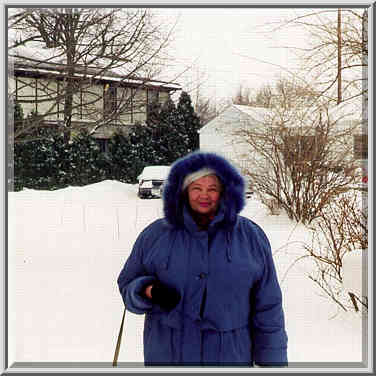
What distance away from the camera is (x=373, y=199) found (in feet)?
5.98

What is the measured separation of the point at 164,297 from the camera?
61.3 inches

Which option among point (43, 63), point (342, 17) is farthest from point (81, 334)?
point (342, 17)

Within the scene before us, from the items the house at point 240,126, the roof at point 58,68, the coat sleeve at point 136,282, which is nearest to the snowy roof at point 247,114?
the house at point 240,126

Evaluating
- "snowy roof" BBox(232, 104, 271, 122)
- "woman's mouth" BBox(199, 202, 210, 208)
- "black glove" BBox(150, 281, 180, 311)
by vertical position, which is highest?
"snowy roof" BBox(232, 104, 271, 122)

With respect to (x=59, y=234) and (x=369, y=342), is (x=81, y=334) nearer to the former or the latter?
(x=59, y=234)

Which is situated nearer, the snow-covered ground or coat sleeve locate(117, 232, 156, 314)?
coat sleeve locate(117, 232, 156, 314)

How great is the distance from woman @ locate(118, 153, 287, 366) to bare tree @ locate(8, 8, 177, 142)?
2289 mm

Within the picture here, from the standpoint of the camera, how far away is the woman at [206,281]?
5.26 feet

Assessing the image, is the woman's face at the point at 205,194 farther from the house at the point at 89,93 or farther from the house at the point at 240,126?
the house at the point at 89,93

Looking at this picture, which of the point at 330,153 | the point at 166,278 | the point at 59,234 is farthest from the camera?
the point at 330,153

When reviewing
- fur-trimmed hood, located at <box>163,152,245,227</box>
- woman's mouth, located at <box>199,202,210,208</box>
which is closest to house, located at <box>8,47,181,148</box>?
fur-trimmed hood, located at <box>163,152,245,227</box>

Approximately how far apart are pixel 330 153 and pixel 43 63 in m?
4.18

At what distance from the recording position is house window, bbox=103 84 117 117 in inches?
154

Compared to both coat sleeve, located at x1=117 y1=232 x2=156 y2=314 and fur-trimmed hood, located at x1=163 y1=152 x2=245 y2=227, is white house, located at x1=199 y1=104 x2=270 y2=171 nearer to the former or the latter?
fur-trimmed hood, located at x1=163 y1=152 x2=245 y2=227
